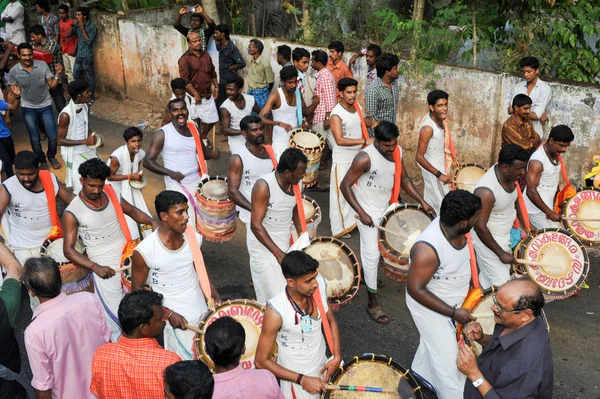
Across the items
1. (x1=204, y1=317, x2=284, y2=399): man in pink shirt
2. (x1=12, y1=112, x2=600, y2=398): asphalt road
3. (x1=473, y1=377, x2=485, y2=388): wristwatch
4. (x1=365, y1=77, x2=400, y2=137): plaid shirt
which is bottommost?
(x1=12, y1=112, x2=600, y2=398): asphalt road

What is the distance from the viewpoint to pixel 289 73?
31.0 feet

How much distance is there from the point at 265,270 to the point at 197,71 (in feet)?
20.7

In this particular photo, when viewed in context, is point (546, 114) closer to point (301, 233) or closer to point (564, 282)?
point (564, 282)

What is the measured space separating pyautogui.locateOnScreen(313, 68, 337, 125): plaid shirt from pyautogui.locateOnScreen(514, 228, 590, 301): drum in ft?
15.2

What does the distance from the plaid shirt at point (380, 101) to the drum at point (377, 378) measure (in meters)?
5.00

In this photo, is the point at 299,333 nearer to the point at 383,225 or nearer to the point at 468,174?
the point at 383,225

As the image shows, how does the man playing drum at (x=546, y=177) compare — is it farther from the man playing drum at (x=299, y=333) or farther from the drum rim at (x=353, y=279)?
the man playing drum at (x=299, y=333)

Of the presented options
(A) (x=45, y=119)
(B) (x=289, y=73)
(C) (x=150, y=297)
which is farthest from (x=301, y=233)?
(A) (x=45, y=119)

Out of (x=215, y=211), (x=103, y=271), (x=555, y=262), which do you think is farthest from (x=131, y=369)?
(x=555, y=262)

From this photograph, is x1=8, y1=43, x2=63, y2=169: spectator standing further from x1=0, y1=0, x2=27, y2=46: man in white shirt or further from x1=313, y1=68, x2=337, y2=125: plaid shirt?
x1=0, y1=0, x2=27, y2=46: man in white shirt

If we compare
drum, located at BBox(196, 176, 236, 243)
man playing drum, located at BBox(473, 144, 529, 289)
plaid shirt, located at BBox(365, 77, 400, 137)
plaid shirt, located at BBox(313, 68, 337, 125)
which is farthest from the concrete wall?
drum, located at BBox(196, 176, 236, 243)

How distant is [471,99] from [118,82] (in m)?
8.66

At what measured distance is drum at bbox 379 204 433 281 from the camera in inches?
265

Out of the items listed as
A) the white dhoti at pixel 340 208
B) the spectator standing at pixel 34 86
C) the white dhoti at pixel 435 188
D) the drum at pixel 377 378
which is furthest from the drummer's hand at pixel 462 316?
the spectator standing at pixel 34 86
